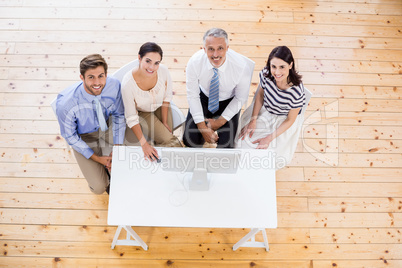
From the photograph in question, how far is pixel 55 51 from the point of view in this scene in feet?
10.7

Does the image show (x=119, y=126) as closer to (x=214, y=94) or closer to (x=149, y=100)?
(x=149, y=100)

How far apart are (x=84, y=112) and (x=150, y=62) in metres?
0.55

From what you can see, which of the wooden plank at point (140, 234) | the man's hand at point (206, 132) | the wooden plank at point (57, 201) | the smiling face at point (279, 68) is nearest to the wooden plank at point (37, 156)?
the wooden plank at point (57, 201)

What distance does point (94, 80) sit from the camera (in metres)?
2.01

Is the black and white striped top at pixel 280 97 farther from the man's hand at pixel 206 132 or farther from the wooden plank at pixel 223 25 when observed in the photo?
the wooden plank at pixel 223 25

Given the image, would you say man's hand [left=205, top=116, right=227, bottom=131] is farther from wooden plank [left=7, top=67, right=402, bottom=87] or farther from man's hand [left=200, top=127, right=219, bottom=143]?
wooden plank [left=7, top=67, right=402, bottom=87]

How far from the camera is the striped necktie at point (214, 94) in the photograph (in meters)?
Answer: 2.31

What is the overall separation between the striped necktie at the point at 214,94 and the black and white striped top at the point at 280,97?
0.32 m

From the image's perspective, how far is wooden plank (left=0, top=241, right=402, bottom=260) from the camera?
8.38ft

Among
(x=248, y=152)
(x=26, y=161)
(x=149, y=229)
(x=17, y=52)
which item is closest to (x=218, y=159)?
(x=248, y=152)

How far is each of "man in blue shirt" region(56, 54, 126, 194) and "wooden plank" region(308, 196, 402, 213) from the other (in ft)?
5.50

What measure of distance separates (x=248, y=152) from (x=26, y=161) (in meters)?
1.94

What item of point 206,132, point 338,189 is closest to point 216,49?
point 206,132

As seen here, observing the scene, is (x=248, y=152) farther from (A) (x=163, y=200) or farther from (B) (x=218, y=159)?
(A) (x=163, y=200)
